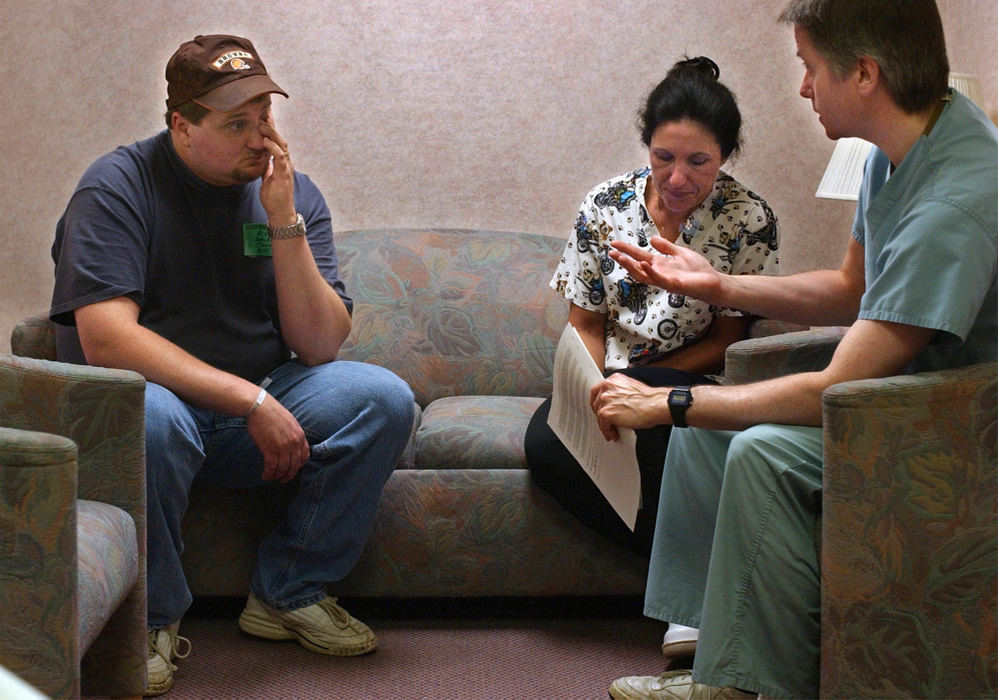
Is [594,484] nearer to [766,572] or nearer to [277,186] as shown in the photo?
[766,572]

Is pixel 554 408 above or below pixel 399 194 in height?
below

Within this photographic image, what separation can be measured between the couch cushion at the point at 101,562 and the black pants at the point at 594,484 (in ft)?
2.77

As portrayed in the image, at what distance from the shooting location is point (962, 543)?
136cm

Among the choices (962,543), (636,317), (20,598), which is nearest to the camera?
(20,598)

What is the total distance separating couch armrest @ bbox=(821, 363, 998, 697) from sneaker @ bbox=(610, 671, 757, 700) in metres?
0.34

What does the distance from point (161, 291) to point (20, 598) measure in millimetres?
853

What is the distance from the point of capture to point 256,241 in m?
2.06

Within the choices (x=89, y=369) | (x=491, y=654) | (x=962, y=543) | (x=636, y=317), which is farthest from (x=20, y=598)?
(x=636, y=317)

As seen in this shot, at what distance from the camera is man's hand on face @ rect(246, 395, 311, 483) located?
188cm

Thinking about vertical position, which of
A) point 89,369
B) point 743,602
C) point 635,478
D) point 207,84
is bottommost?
point 743,602

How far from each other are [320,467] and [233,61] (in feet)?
2.56

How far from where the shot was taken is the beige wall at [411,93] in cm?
301

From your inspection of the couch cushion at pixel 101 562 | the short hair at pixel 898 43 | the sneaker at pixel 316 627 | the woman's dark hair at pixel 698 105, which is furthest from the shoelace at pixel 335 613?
the short hair at pixel 898 43

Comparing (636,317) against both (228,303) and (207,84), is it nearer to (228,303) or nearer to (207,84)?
(228,303)
